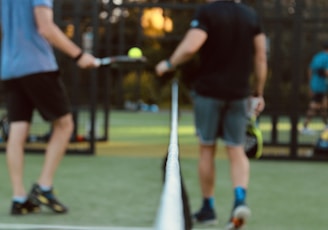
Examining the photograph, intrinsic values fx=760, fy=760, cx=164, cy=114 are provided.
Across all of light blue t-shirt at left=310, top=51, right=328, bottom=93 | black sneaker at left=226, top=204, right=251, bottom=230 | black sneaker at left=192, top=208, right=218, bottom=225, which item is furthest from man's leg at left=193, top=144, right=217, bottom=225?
light blue t-shirt at left=310, top=51, right=328, bottom=93

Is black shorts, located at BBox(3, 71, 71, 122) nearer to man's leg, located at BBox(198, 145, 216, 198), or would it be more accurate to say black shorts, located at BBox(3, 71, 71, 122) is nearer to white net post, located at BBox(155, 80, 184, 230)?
man's leg, located at BBox(198, 145, 216, 198)

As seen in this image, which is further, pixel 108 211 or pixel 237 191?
pixel 108 211

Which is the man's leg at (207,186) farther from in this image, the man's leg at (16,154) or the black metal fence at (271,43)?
the black metal fence at (271,43)

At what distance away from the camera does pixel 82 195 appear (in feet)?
20.2

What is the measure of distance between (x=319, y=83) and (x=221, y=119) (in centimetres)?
739

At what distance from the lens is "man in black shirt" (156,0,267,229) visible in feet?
15.7

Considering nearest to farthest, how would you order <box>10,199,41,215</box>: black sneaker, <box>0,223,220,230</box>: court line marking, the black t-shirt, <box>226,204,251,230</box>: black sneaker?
<box>226,204,251,230</box>: black sneaker < <box>0,223,220,230</box>: court line marking < the black t-shirt < <box>10,199,41,215</box>: black sneaker

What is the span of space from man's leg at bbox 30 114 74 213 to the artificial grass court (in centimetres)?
10

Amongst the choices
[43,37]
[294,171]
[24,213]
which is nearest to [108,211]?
[24,213]

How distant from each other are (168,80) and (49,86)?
2353 centimetres

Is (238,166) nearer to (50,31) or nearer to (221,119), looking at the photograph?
(221,119)

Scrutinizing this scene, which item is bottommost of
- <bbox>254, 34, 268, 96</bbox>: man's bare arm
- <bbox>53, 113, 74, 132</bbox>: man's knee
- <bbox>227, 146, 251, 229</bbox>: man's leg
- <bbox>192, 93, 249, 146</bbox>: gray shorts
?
<bbox>227, 146, 251, 229</bbox>: man's leg

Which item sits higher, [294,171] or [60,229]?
[60,229]

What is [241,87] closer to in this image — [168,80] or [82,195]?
[82,195]
